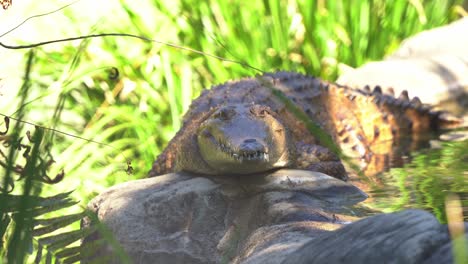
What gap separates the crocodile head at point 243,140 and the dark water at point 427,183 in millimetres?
418

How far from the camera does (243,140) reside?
3.49m

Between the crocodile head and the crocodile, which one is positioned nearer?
the crocodile head

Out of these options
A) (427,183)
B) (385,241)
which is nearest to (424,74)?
(427,183)

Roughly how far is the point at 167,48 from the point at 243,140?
311cm

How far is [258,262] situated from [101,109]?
13.3 ft

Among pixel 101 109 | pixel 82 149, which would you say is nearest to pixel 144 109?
pixel 101 109

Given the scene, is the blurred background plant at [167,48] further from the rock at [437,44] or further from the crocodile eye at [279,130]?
the crocodile eye at [279,130]

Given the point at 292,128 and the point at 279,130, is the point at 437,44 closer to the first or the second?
the point at 292,128

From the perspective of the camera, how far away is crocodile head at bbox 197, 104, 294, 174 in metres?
3.37

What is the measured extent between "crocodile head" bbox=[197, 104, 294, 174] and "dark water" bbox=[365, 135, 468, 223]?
0.42 m

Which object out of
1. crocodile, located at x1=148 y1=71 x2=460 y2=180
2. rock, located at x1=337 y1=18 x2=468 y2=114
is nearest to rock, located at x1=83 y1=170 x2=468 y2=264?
crocodile, located at x1=148 y1=71 x2=460 y2=180

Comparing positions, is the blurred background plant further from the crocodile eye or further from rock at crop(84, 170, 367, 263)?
rock at crop(84, 170, 367, 263)

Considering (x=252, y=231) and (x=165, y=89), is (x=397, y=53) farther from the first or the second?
(x=252, y=231)

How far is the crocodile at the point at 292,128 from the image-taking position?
360 cm
